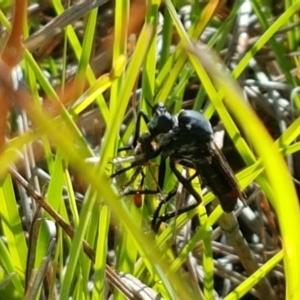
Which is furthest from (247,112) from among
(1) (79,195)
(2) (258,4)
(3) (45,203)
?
(2) (258,4)

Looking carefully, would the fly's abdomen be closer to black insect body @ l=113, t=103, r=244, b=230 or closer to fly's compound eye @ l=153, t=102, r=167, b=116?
black insect body @ l=113, t=103, r=244, b=230

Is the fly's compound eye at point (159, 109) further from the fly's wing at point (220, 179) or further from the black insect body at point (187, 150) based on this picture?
the fly's wing at point (220, 179)

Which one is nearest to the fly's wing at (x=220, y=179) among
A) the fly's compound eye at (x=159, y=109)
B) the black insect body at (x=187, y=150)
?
the black insect body at (x=187, y=150)

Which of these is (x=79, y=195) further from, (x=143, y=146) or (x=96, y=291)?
(x=96, y=291)

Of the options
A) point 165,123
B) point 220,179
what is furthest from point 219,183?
point 165,123

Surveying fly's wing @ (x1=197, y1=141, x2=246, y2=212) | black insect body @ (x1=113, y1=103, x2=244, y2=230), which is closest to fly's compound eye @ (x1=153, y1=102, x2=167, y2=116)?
black insect body @ (x1=113, y1=103, x2=244, y2=230)
